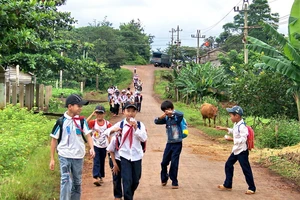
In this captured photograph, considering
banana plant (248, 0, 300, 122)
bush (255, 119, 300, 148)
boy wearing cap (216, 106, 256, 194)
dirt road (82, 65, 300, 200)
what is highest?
banana plant (248, 0, 300, 122)

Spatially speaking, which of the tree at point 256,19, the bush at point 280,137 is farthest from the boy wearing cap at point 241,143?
the tree at point 256,19

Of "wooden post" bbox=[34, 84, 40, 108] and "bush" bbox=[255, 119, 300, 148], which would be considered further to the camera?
"wooden post" bbox=[34, 84, 40, 108]

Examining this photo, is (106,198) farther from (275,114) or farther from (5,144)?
(275,114)

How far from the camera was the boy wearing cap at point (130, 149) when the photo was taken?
289 inches

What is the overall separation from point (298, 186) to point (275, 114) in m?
9.52

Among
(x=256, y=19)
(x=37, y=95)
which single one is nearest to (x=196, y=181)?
(x=37, y=95)

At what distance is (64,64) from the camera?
21281mm

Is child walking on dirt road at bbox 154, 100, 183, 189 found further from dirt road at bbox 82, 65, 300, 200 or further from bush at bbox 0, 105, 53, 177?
bush at bbox 0, 105, 53, 177

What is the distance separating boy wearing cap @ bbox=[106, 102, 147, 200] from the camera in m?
7.33

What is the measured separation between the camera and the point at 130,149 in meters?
7.39

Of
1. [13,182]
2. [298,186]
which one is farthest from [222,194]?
[13,182]

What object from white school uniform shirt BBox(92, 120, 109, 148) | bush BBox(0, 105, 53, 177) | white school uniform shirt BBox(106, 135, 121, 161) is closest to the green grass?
bush BBox(0, 105, 53, 177)

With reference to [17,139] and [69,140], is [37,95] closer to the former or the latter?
[17,139]

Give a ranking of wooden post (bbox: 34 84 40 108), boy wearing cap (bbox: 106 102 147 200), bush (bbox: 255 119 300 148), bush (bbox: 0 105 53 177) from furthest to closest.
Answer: wooden post (bbox: 34 84 40 108)
bush (bbox: 255 119 300 148)
bush (bbox: 0 105 53 177)
boy wearing cap (bbox: 106 102 147 200)
